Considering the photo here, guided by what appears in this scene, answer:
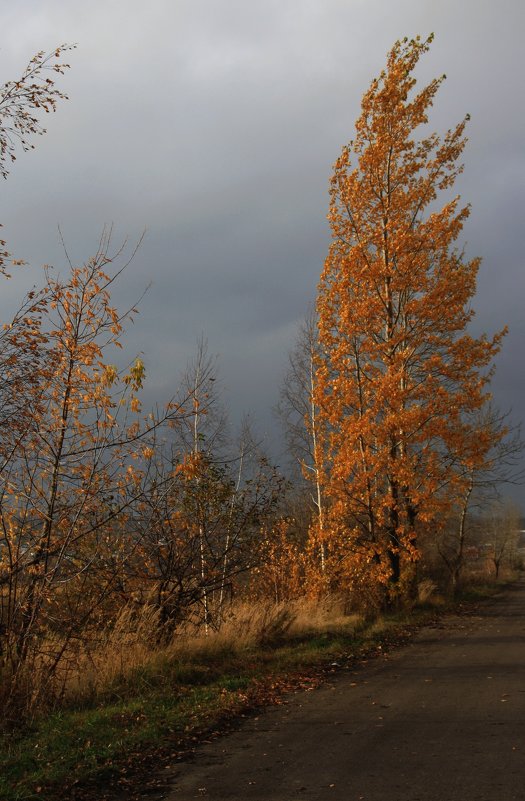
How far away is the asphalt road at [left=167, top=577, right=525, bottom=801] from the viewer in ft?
17.7

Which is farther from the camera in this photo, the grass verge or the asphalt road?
the grass verge

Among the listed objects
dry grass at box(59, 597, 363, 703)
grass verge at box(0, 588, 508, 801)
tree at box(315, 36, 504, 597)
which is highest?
tree at box(315, 36, 504, 597)

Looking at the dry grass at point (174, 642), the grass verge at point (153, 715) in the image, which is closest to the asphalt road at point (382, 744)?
the grass verge at point (153, 715)

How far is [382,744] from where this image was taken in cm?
661

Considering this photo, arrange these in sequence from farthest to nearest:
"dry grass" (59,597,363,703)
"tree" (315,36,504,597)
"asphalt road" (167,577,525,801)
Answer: "tree" (315,36,504,597) → "dry grass" (59,597,363,703) → "asphalt road" (167,577,525,801)

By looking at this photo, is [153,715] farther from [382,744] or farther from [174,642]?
[174,642]

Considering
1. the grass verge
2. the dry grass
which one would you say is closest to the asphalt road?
the grass verge

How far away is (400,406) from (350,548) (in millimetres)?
4008

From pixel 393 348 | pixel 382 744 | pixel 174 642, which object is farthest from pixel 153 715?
pixel 393 348

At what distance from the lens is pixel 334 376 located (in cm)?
1861

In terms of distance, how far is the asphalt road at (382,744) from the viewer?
539cm

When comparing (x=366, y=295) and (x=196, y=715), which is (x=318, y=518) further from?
→ (x=196, y=715)

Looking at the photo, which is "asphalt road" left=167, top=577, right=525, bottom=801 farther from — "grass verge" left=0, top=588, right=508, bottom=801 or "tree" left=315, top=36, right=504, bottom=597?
"tree" left=315, top=36, right=504, bottom=597

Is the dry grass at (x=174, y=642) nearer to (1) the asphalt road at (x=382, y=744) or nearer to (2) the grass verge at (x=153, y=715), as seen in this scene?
(2) the grass verge at (x=153, y=715)
